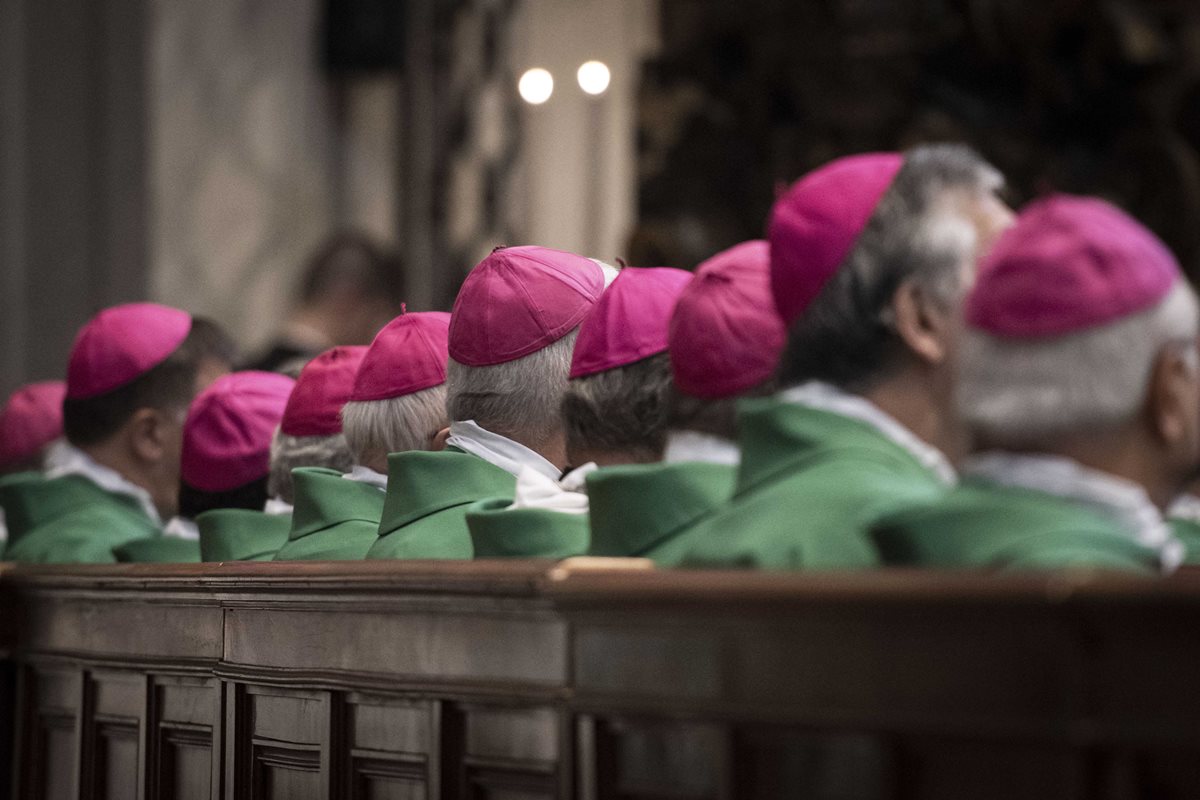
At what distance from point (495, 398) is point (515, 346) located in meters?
0.12

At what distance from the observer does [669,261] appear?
10.6 m

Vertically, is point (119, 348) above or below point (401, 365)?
below

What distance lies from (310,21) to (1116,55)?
6.07 meters

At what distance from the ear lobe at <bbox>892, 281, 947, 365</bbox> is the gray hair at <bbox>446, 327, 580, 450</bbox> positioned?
4.09 feet

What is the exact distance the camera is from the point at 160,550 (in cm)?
520

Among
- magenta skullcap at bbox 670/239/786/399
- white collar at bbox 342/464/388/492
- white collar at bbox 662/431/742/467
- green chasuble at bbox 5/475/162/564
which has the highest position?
magenta skullcap at bbox 670/239/786/399

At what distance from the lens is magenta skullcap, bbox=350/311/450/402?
4.36 metres

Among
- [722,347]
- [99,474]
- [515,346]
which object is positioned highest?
[722,347]

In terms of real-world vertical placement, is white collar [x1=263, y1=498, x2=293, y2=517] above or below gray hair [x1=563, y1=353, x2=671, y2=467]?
below

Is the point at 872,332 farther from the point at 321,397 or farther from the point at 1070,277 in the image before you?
the point at 321,397

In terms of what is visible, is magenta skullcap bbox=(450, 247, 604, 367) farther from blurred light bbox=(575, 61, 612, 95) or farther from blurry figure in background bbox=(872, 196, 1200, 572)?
blurred light bbox=(575, 61, 612, 95)

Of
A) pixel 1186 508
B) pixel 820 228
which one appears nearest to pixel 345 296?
pixel 1186 508

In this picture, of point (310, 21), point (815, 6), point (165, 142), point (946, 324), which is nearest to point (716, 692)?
point (946, 324)

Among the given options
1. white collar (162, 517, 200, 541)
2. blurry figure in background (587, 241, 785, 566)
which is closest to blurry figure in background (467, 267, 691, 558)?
blurry figure in background (587, 241, 785, 566)
